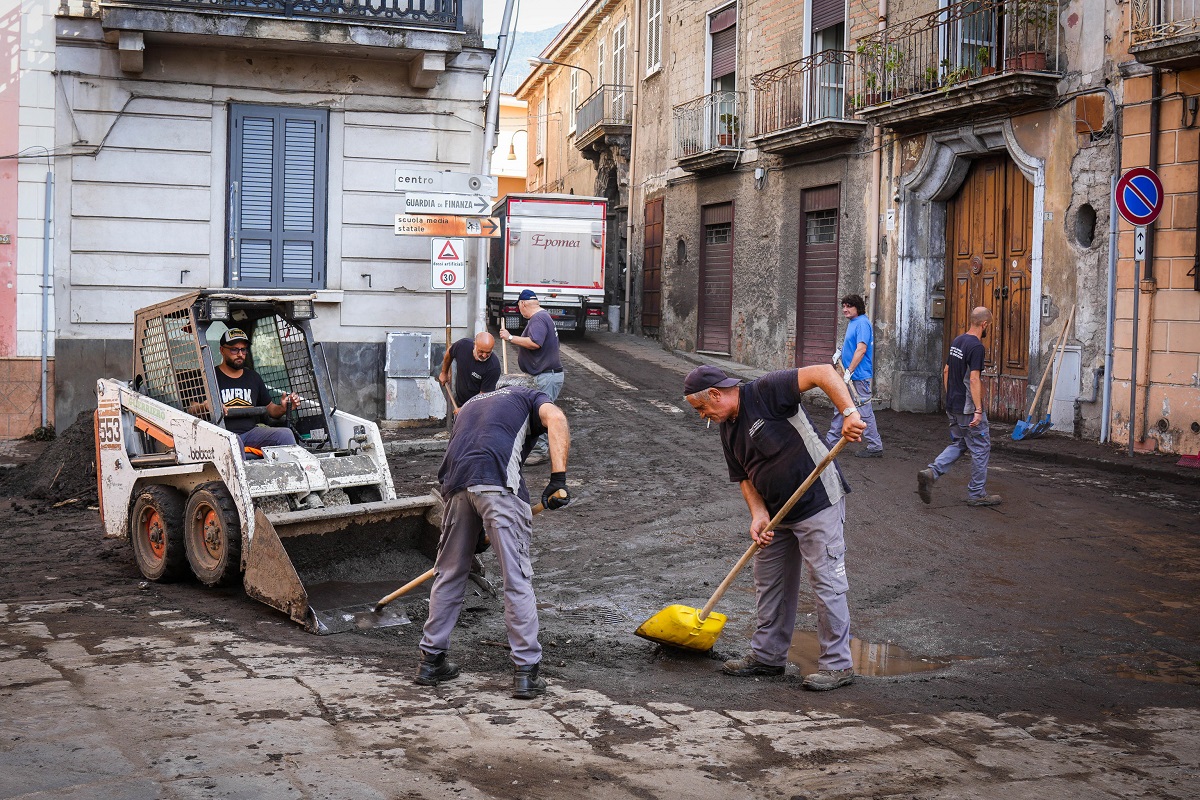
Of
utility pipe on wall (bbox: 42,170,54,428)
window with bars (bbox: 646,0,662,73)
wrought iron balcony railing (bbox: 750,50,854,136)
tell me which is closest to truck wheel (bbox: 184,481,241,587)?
utility pipe on wall (bbox: 42,170,54,428)

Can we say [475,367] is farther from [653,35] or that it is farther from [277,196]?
[653,35]

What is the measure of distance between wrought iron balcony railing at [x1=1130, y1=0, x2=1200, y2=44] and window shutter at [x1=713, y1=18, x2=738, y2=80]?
10.6 meters

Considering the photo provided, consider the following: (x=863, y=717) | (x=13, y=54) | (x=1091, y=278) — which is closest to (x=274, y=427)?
(x=863, y=717)

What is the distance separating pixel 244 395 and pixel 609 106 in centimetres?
2305

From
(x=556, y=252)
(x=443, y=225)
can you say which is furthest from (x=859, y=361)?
(x=556, y=252)

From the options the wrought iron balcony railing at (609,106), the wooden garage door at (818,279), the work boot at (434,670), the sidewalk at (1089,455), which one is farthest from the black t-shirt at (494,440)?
the wrought iron balcony railing at (609,106)

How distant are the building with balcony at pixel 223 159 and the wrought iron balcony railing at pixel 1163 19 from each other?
7.56m

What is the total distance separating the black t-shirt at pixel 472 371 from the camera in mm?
11188

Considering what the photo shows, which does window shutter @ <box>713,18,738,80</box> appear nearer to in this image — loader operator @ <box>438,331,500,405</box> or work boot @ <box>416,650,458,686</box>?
loader operator @ <box>438,331,500,405</box>

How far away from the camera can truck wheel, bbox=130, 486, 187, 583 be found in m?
7.52

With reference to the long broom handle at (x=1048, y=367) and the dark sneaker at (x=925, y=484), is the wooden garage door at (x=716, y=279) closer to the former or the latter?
the long broom handle at (x=1048, y=367)

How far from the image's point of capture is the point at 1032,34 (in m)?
14.9

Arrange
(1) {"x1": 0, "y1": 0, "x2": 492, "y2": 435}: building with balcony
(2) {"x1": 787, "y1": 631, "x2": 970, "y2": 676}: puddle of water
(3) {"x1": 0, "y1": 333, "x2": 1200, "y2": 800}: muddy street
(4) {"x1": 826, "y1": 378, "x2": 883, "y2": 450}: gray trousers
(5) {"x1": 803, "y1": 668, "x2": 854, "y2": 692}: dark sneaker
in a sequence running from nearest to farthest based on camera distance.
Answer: (3) {"x1": 0, "y1": 333, "x2": 1200, "y2": 800}: muddy street → (5) {"x1": 803, "y1": 668, "x2": 854, "y2": 692}: dark sneaker → (2) {"x1": 787, "y1": 631, "x2": 970, "y2": 676}: puddle of water → (4) {"x1": 826, "y1": 378, "x2": 883, "y2": 450}: gray trousers → (1) {"x1": 0, "y1": 0, "x2": 492, "y2": 435}: building with balcony

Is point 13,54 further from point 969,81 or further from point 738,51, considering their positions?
point 738,51
